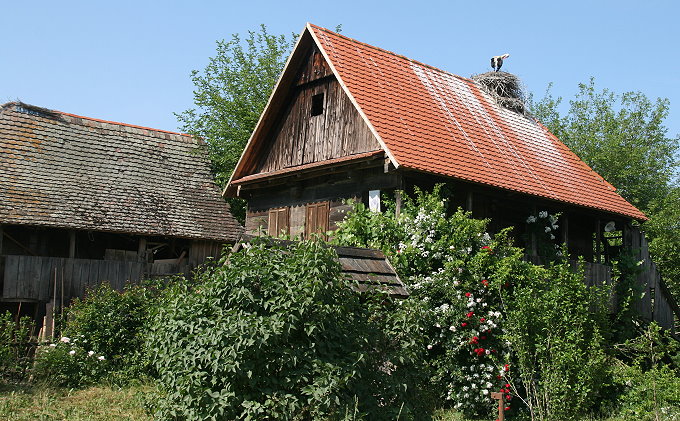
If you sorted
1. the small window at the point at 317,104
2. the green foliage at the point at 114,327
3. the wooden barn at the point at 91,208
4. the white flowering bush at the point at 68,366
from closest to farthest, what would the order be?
the white flowering bush at the point at 68,366, the green foliage at the point at 114,327, the small window at the point at 317,104, the wooden barn at the point at 91,208

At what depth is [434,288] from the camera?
11.2m

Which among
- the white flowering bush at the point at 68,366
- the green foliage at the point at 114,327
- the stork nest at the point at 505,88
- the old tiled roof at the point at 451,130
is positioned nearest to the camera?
the white flowering bush at the point at 68,366

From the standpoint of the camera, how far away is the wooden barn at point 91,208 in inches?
663

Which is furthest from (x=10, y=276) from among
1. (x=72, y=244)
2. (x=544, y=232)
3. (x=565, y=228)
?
(x=565, y=228)

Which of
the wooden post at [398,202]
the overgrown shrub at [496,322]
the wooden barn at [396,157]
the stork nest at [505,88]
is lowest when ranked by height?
the overgrown shrub at [496,322]

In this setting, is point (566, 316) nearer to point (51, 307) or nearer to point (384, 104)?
point (384, 104)

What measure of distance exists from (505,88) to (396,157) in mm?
8790

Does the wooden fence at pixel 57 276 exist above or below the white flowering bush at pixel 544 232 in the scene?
below

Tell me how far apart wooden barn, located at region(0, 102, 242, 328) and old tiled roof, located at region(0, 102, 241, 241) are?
3 centimetres

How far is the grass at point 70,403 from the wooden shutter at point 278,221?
5.79m

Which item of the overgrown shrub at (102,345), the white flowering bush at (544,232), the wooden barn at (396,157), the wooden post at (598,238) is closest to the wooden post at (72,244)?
the overgrown shrub at (102,345)

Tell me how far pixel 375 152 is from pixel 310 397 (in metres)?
7.69

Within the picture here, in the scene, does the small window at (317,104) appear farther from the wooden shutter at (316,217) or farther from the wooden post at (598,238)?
the wooden post at (598,238)

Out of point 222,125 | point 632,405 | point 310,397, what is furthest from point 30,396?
point 222,125
